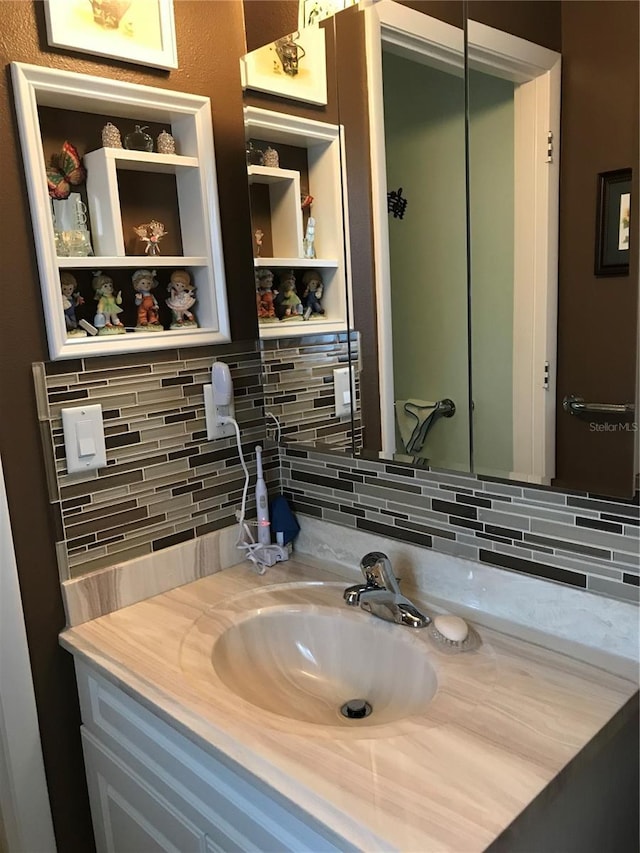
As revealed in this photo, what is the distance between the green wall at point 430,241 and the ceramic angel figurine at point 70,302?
60 cm

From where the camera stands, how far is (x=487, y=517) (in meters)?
1.16

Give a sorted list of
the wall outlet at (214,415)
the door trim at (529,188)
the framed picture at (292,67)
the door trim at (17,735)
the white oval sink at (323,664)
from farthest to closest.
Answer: the wall outlet at (214,415) → the framed picture at (292,67) → the door trim at (17,735) → the white oval sink at (323,664) → the door trim at (529,188)

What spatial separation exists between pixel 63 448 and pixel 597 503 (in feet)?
3.05

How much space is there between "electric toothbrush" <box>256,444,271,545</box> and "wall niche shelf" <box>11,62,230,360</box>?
30cm

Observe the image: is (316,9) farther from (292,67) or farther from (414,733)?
(414,733)

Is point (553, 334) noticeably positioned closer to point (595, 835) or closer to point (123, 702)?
point (595, 835)

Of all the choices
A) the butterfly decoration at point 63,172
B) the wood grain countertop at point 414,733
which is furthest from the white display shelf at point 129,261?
the wood grain countertop at point 414,733

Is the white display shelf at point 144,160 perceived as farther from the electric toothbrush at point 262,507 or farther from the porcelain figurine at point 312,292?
the electric toothbrush at point 262,507

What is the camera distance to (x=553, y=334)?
40.6 inches

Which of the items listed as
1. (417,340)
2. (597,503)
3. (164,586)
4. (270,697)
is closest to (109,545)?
(164,586)

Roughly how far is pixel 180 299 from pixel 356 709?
859 mm

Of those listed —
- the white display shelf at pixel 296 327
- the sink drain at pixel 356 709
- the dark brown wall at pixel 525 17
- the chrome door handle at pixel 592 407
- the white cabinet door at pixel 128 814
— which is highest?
the dark brown wall at pixel 525 17

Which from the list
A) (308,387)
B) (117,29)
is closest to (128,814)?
(308,387)

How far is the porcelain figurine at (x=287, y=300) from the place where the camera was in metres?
1.46
